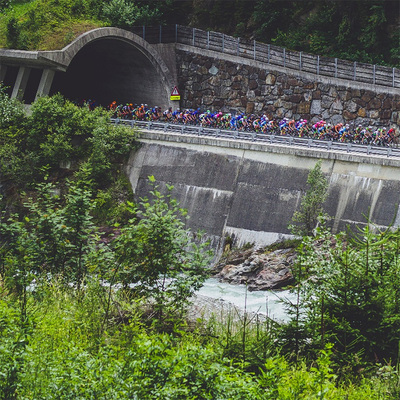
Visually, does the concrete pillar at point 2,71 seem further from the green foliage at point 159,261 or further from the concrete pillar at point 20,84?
the green foliage at point 159,261

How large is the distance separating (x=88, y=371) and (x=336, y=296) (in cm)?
610

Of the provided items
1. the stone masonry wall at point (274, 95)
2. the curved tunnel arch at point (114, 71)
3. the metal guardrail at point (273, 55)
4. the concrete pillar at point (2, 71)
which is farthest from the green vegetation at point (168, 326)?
the metal guardrail at point (273, 55)

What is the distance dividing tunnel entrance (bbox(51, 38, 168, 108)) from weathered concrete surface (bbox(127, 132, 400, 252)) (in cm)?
969

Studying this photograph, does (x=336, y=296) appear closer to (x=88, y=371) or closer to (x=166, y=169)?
(x=88, y=371)

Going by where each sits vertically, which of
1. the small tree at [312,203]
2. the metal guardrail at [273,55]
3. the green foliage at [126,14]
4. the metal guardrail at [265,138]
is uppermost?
the green foliage at [126,14]

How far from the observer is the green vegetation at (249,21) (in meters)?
45.2

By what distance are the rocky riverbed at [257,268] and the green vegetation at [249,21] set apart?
1761cm

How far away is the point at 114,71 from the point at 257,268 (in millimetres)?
23603

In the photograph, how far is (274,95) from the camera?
4725cm

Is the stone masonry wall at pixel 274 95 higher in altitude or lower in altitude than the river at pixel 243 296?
higher

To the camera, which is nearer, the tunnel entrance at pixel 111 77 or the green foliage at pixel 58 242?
the green foliage at pixel 58 242

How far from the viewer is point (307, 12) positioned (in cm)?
5047

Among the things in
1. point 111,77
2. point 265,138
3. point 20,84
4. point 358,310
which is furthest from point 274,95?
point 358,310

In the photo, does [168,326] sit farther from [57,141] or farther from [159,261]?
[57,141]
